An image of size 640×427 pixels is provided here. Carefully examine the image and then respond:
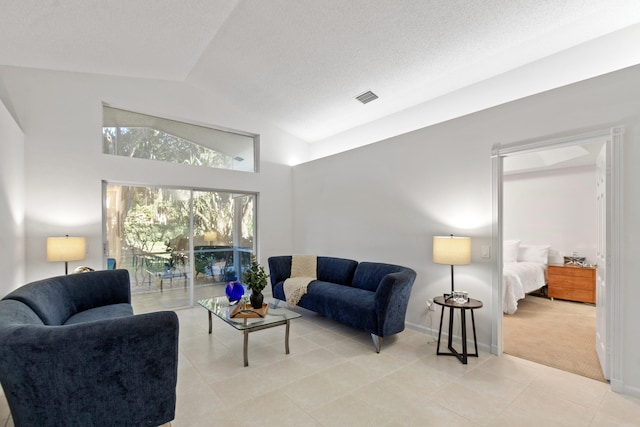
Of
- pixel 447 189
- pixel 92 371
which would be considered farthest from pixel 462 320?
pixel 92 371

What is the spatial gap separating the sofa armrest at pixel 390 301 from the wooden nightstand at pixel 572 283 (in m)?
3.72

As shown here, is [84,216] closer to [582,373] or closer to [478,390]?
[478,390]

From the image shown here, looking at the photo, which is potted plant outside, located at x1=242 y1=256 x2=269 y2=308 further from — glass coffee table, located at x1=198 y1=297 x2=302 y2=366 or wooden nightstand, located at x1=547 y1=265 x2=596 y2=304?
wooden nightstand, located at x1=547 y1=265 x2=596 y2=304

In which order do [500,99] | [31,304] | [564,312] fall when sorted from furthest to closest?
[564,312] → [500,99] → [31,304]

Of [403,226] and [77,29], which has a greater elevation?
→ [77,29]

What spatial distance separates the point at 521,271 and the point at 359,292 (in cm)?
300

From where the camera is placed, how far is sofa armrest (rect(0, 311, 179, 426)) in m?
1.50

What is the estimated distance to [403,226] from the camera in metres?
4.18

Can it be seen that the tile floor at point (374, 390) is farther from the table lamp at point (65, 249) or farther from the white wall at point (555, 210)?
the white wall at point (555, 210)

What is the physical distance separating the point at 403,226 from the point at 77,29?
4.30m

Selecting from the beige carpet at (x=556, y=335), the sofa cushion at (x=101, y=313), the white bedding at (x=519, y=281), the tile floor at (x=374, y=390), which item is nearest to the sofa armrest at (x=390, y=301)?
the tile floor at (x=374, y=390)

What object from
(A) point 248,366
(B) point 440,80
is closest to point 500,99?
(B) point 440,80

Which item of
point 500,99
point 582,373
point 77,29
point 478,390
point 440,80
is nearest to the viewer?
point 478,390

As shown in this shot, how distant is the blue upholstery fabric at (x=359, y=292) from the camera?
3242 mm
